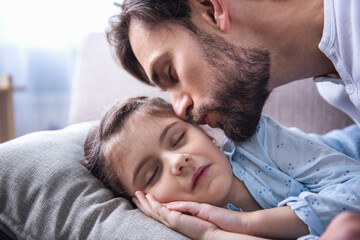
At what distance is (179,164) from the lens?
88 cm

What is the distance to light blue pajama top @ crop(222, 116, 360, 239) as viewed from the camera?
30.6 inches

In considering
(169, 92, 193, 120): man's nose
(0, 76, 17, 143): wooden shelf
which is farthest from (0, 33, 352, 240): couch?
(0, 76, 17, 143): wooden shelf

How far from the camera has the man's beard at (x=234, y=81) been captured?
3.43 feet

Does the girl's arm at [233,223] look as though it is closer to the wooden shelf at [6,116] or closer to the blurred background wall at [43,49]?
the wooden shelf at [6,116]

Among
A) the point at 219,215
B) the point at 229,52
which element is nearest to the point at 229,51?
the point at 229,52

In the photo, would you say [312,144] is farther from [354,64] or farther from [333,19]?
[333,19]

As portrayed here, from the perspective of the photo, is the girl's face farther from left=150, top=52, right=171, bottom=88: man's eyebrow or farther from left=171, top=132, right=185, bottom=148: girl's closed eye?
left=150, top=52, right=171, bottom=88: man's eyebrow

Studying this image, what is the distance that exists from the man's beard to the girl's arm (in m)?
0.30

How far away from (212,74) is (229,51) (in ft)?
0.28

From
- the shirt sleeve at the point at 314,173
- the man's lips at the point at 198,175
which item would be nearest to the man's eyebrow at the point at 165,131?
the man's lips at the point at 198,175

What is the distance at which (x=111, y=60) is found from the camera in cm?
171

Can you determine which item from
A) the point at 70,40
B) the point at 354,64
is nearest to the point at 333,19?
the point at 354,64

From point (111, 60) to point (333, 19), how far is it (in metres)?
1.09

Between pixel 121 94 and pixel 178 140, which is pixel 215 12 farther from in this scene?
pixel 121 94
